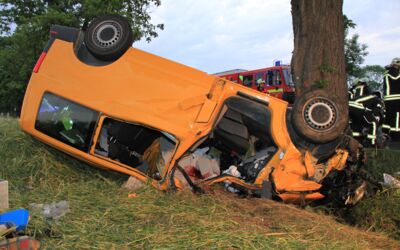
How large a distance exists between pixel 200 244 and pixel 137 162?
80.7 inches

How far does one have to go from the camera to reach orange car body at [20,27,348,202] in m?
4.32

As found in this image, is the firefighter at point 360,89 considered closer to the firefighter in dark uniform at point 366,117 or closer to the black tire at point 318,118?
the firefighter in dark uniform at point 366,117

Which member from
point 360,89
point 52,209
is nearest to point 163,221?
point 52,209

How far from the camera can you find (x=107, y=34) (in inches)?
→ 178

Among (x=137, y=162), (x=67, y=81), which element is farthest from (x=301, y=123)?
(x=67, y=81)

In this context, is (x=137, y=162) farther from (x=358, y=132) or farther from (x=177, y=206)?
(x=358, y=132)

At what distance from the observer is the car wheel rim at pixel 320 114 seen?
14.2 ft

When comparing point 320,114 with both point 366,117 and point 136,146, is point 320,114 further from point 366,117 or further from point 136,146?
point 366,117

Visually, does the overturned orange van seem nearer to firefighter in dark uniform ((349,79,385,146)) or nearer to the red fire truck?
firefighter in dark uniform ((349,79,385,146))

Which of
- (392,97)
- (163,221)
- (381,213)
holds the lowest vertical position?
(381,213)

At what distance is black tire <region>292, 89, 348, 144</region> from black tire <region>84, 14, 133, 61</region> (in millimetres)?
1885

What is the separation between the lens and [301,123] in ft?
Answer: 14.2

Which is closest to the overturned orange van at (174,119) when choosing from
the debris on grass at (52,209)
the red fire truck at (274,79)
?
the debris on grass at (52,209)

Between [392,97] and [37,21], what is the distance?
20.5 m
